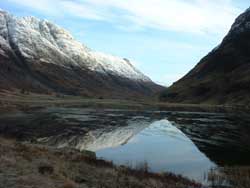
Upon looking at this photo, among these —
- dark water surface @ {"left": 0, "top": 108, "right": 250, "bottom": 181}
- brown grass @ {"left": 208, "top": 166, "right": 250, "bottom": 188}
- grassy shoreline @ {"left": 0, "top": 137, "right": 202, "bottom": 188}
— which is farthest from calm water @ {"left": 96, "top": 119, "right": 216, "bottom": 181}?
grassy shoreline @ {"left": 0, "top": 137, "right": 202, "bottom": 188}

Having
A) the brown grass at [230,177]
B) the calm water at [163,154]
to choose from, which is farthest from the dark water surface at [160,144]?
the brown grass at [230,177]

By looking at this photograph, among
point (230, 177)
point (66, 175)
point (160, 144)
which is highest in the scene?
point (160, 144)

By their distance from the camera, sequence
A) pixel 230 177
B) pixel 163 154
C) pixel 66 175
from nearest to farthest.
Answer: pixel 66 175, pixel 230 177, pixel 163 154

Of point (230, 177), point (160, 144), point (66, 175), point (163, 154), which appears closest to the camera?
point (66, 175)

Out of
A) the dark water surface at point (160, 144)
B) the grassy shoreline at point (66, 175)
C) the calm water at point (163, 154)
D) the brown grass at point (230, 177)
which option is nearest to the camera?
the grassy shoreline at point (66, 175)

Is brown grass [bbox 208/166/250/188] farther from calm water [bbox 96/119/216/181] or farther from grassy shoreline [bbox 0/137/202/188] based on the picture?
grassy shoreline [bbox 0/137/202/188]

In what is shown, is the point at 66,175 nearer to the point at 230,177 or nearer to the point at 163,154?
the point at 230,177

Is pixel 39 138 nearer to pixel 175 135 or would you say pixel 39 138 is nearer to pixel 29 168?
pixel 175 135

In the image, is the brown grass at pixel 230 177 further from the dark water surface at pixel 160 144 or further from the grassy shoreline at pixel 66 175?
the grassy shoreline at pixel 66 175

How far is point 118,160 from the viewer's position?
132 ft

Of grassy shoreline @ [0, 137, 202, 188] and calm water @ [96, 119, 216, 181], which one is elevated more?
calm water @ [96, 119, 216, 181]

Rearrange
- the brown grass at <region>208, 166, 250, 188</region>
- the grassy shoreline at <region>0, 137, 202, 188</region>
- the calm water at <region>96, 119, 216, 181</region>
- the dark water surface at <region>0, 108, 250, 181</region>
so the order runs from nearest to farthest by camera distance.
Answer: the grassy shoreline at <region>0, 137, 202, 188</region>, the brown grass at <region>208, 166, 250, 188</region>, the calm water at <region>96, 119, 216, 181</region>, the dark water surface at <region>0, 108, 250, 181</region>

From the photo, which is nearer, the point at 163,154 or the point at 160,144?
the point at 163,154

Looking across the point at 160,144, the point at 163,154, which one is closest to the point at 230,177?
the point at 163,154
